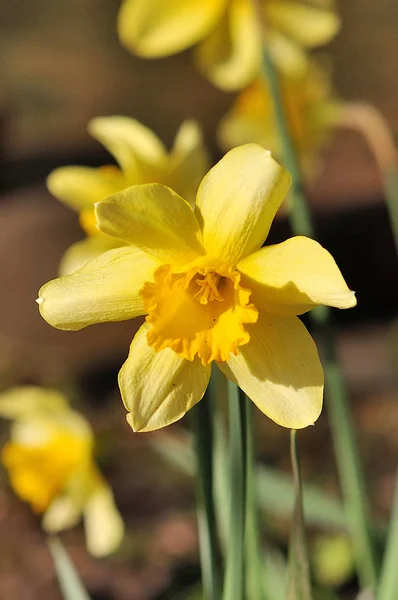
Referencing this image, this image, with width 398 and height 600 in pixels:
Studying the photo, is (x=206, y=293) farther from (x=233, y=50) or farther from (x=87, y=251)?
(x=233, y=50)

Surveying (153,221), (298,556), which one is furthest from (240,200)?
(298,556)

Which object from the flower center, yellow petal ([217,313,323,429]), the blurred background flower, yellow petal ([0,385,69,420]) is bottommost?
the blurred background flower

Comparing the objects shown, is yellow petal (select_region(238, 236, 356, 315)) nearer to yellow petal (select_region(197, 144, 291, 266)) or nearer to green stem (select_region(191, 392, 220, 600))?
yellow petal (select_region(197, 144, 291, 266))

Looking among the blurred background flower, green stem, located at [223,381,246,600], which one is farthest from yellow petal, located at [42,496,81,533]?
green stem, located at [223,381,246,600]

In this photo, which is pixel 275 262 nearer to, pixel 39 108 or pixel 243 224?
pixel 243 224

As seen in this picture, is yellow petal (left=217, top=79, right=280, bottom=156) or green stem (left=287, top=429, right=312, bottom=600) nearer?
green stem (left=287, top=429, right=312, bottom=600)

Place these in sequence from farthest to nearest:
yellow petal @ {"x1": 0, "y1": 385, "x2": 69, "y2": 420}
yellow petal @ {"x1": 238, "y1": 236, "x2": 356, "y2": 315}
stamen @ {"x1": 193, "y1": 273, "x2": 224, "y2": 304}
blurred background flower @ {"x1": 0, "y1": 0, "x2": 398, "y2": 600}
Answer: blurred background flower @ {"x1": 0, "y1": 0, "x2": 398, "y2": 600}, yellow petal @ {"x1": 0, "y1": 385, "x2": 69, "y2": 420}, stamen @ {"x1": 193, "y1": 273, "x2": 224, "y2": 304}, yellow petal @ {"x1": 238, "y1": 236, "x2": 356, "y2": 315}

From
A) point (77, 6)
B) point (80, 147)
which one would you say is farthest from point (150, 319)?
point (77, 6)
